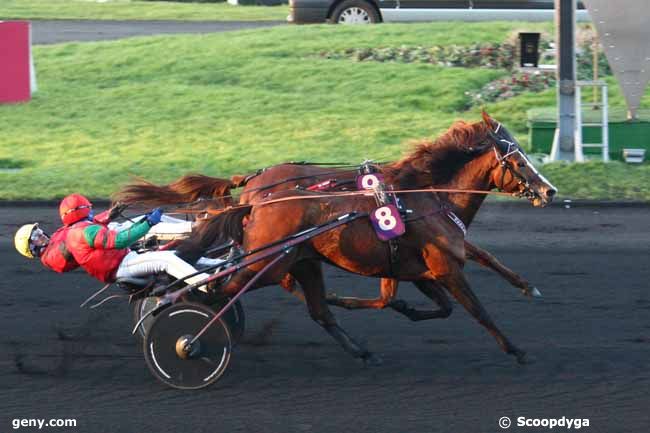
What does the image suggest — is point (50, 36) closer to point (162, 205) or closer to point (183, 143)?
point (183, 143)

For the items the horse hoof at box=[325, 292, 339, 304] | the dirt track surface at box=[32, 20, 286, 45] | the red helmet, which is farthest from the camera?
the dirt track surface at box=[32, 20, 286, 45]

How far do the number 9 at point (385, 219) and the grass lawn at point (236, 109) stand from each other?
5.73 meters

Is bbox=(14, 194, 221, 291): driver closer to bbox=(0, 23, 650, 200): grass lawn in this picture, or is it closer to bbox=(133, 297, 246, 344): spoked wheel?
bbox=(133, 297, 246, 344): spoked wheel

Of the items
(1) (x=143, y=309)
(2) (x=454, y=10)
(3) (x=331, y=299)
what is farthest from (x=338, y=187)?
(2) (x=454, y=10)

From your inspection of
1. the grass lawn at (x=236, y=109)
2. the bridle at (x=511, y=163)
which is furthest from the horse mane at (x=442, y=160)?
the grass lawn at (x=236, y=109)

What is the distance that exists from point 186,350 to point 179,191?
4.84 feet

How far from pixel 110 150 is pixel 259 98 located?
2.80 meters

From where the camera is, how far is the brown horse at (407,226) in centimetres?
680

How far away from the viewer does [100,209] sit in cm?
1155

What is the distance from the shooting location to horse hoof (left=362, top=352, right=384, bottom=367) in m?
6.96

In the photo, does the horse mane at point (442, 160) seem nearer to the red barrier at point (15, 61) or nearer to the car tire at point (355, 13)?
the red barrier at point (15, 61)

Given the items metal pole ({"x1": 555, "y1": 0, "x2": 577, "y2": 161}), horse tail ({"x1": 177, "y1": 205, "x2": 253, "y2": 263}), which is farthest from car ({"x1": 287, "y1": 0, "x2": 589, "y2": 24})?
horse tail ({"x1": 177, "y1": 205, "x2": 253, "y2": 263})

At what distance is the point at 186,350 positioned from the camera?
21.2 ft

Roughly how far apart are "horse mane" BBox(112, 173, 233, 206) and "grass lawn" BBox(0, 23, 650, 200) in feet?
15.4
